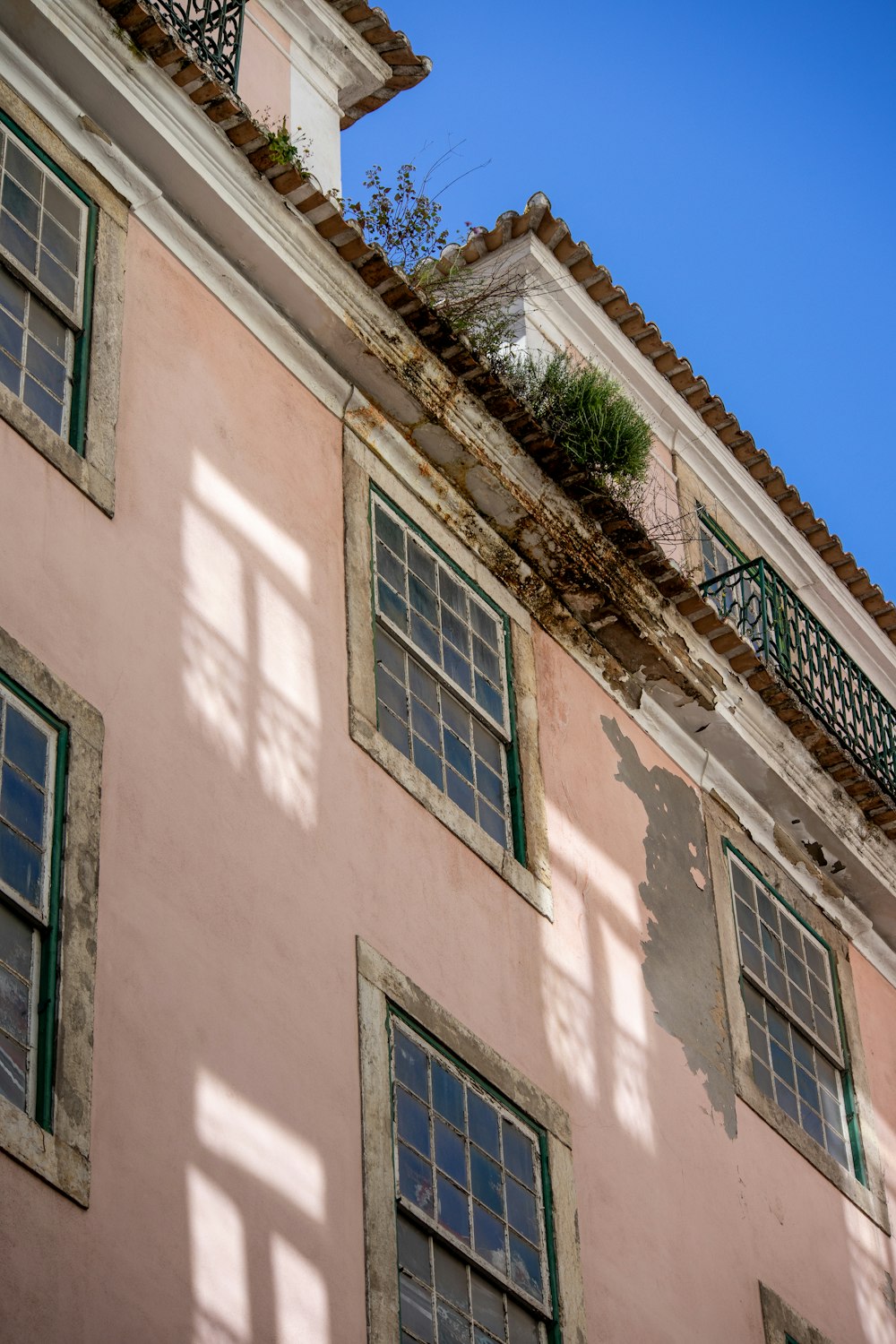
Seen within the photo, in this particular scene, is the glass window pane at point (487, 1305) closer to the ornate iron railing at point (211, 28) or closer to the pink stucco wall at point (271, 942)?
the pink stucco wall at point (271, 942)

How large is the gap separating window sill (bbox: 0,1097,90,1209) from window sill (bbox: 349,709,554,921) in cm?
294

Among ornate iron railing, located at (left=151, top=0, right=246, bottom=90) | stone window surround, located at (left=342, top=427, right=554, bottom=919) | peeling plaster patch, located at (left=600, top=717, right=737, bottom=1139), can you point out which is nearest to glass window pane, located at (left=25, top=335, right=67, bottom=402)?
stone window surround, located at (left=342, top=427, right=554, bottom=919)

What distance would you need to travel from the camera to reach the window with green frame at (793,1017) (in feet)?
39.4

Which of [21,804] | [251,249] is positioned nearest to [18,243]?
[251,249]

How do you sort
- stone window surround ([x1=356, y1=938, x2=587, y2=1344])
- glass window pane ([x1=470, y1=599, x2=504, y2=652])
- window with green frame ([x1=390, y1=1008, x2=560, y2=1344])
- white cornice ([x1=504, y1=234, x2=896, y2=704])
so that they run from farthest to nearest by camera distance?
white cornice ([x1=504, y1=234, x2=896, y2=704]) < glass window pane ([x1=470, y1=599, x2=504, y2=652]) < window with green frame ([x1=390, y1=1008, x2=560, y2=1344]) < stone window surround ([x1=356, y1=938, x2=587, y2=1344])

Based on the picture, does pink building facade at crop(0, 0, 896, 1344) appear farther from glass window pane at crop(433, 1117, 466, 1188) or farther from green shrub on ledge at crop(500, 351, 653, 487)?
green shrub on ledge at crop(500, 351, 653, 487)

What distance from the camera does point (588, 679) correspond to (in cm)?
1188

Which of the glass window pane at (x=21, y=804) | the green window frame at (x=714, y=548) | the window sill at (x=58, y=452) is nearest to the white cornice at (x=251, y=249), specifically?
the window sill at (x=58, y=452)

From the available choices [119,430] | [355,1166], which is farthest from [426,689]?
[355,1166]

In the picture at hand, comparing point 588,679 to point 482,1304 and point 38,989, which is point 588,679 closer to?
point 482,1304

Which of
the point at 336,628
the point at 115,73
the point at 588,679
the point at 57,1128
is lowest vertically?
the point at 57,1128

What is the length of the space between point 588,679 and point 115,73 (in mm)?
3980

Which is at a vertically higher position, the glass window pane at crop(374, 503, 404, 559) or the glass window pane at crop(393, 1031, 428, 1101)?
the glass window pane at crop(374, 503, 404, 559)

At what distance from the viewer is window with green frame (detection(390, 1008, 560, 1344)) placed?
8.45 metres
